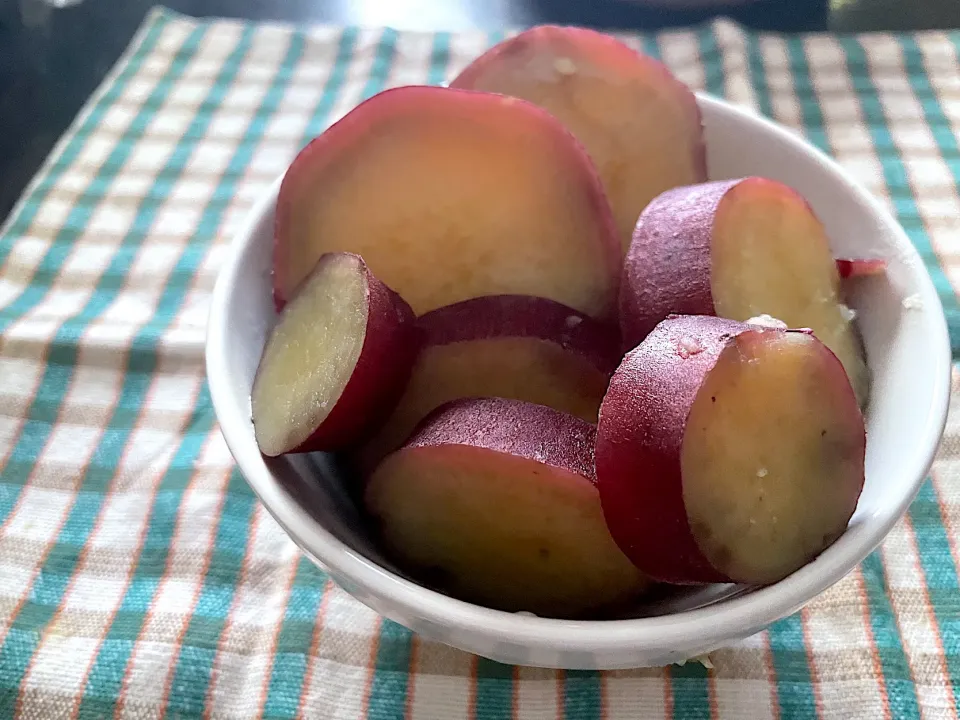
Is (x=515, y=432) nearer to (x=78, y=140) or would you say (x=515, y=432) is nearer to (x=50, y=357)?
(x=50, y=357)

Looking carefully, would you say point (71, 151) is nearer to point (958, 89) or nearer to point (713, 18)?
point (713, 18)

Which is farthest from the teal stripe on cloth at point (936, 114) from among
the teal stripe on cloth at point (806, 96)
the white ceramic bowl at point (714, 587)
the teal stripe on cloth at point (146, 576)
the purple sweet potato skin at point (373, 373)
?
the teal stripe on cloth at point (146, 576)

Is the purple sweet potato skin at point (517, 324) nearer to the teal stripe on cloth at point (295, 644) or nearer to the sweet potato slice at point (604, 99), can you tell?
the sweet potato slice at point (604, 99)

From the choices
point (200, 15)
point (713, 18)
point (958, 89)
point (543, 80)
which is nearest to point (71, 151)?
point (200, 15)

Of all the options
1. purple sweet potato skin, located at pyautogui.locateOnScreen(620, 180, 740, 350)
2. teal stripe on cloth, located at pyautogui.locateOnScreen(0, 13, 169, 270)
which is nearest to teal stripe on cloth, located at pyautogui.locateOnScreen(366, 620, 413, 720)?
purple sweet potato skin, located at pyautogui.locateOnScreen(620, 180, 740, 350)

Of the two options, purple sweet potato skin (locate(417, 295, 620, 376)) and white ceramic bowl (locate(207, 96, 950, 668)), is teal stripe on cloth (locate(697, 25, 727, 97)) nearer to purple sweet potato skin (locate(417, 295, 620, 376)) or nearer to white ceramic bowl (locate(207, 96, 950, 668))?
white ceramic bowl (locate(207, 96, 950, 668))

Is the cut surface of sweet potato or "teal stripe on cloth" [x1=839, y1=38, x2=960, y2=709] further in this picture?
"teal stripe on cloth" [x1=839, y1=38, x2=960, y2=709]
